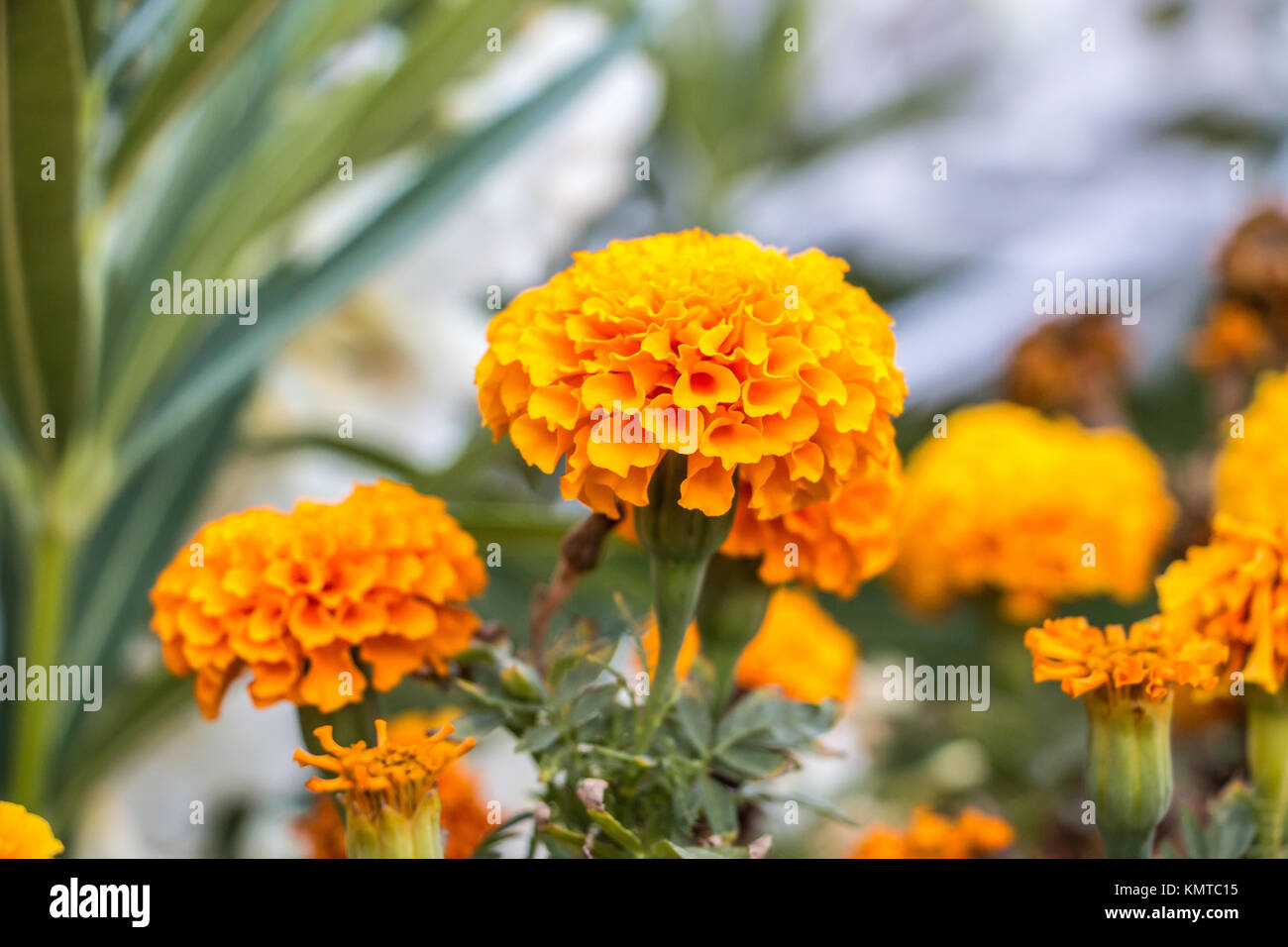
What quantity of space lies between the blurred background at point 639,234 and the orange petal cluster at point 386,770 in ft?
0.21

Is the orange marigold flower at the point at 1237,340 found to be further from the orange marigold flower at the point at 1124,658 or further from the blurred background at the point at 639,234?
the orange marigold flower at the point at 1124,658

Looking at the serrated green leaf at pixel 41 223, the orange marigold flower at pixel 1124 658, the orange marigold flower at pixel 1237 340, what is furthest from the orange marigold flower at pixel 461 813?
the orange marigold flower at pixel 1237 340

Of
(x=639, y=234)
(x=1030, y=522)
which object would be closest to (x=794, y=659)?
(x=1030, y=522)

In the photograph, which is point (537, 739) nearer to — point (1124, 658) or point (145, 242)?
point (1124, 658)

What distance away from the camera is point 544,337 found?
257mm

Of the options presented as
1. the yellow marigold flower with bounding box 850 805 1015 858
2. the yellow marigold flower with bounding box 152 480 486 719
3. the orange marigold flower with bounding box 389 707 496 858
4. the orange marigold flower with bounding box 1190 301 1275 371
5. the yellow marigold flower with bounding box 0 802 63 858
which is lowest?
the yellow marigold flower with bounding box 850 805 1015 858

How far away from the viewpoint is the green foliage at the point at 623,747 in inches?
10.7

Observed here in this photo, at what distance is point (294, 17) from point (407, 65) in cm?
6

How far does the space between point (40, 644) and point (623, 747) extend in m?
0.36

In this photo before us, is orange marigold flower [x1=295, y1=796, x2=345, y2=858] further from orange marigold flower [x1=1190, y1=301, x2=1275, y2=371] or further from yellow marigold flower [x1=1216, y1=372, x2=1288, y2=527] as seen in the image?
orange marigold flower [x1=1190, y1=301, x2=1275, y2=371]

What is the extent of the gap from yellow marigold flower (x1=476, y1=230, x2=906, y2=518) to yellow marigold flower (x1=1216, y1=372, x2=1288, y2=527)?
0.17 meters

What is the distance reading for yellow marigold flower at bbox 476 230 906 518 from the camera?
0.24 m

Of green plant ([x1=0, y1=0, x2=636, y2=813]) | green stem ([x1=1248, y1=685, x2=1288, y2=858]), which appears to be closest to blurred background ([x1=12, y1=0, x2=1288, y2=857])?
green plant ([x1=0, y1=0, x2=636, y2=813])

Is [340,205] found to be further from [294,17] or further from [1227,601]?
[1227,601]
